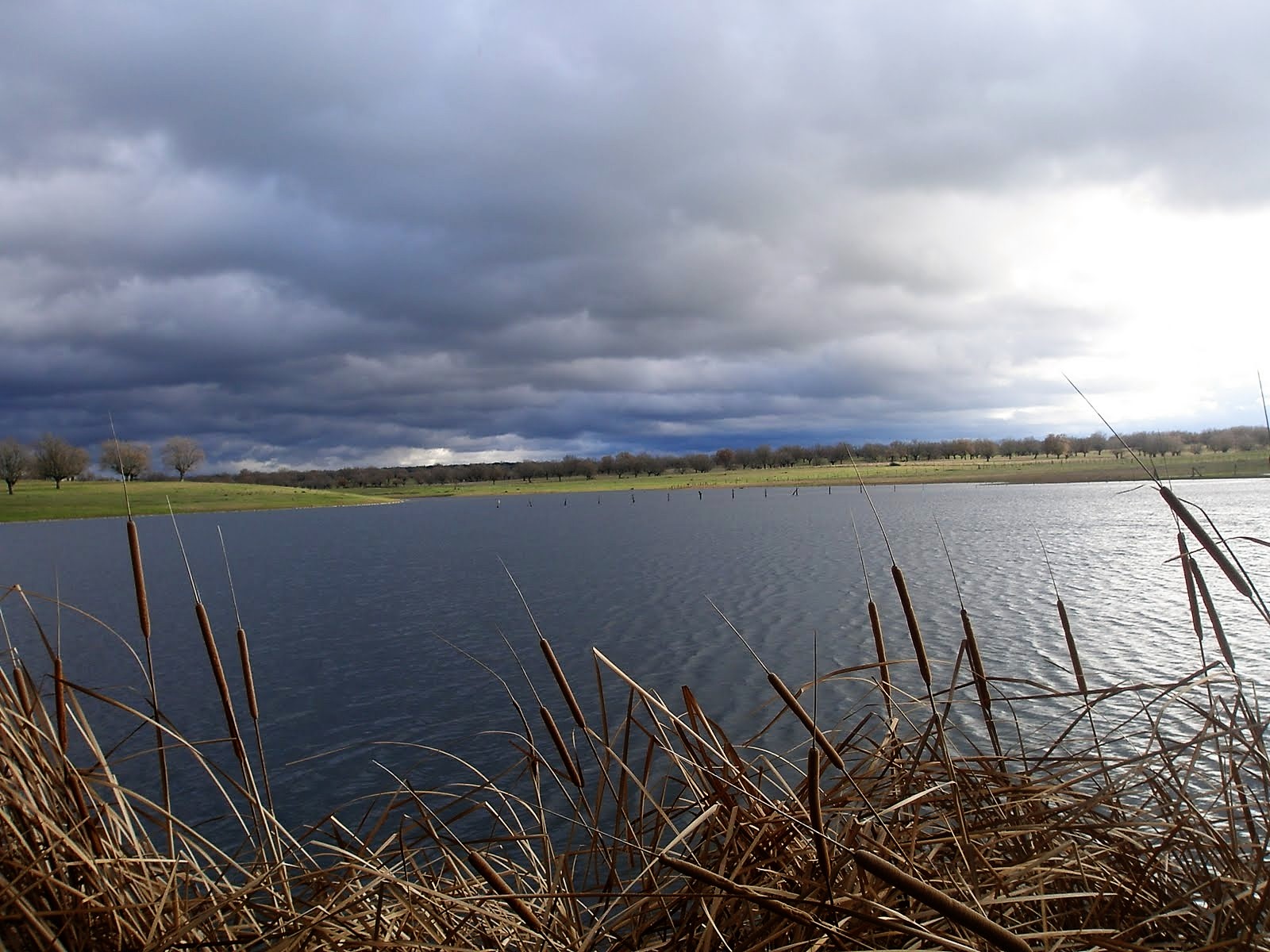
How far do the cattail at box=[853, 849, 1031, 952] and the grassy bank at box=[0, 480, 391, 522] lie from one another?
119795 mm

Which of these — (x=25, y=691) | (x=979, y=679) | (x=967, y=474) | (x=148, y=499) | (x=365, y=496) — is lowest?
(x=365, y=496)

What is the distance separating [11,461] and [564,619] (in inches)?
5803

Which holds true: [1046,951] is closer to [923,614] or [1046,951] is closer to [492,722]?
[492,722]

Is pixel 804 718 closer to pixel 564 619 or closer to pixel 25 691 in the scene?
pixel 25 691

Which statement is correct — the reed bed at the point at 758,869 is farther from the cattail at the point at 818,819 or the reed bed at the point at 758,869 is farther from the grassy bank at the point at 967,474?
A: the grassy bank at the point at 967,474

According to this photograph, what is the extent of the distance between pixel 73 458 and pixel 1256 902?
177220 mm

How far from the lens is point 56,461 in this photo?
141375 millimetres

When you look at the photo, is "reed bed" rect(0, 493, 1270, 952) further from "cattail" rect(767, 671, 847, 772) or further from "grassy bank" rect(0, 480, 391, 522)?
"grassy bank" rect(0, 480, 391, 522)

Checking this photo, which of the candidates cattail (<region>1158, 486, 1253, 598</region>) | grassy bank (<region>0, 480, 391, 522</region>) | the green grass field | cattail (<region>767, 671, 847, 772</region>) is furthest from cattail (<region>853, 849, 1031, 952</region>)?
grassy bank (<region>0, 480, 391, 522</region>)

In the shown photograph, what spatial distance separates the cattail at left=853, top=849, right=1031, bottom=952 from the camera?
3.72ft

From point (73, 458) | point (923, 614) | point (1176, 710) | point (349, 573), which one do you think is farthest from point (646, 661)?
point (73, 458)

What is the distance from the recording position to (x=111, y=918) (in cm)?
223

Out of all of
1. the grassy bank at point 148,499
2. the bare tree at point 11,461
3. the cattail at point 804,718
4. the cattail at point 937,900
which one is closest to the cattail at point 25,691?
the cattail at point 804,718

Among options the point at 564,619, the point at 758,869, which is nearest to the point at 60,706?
the point at 758,869
